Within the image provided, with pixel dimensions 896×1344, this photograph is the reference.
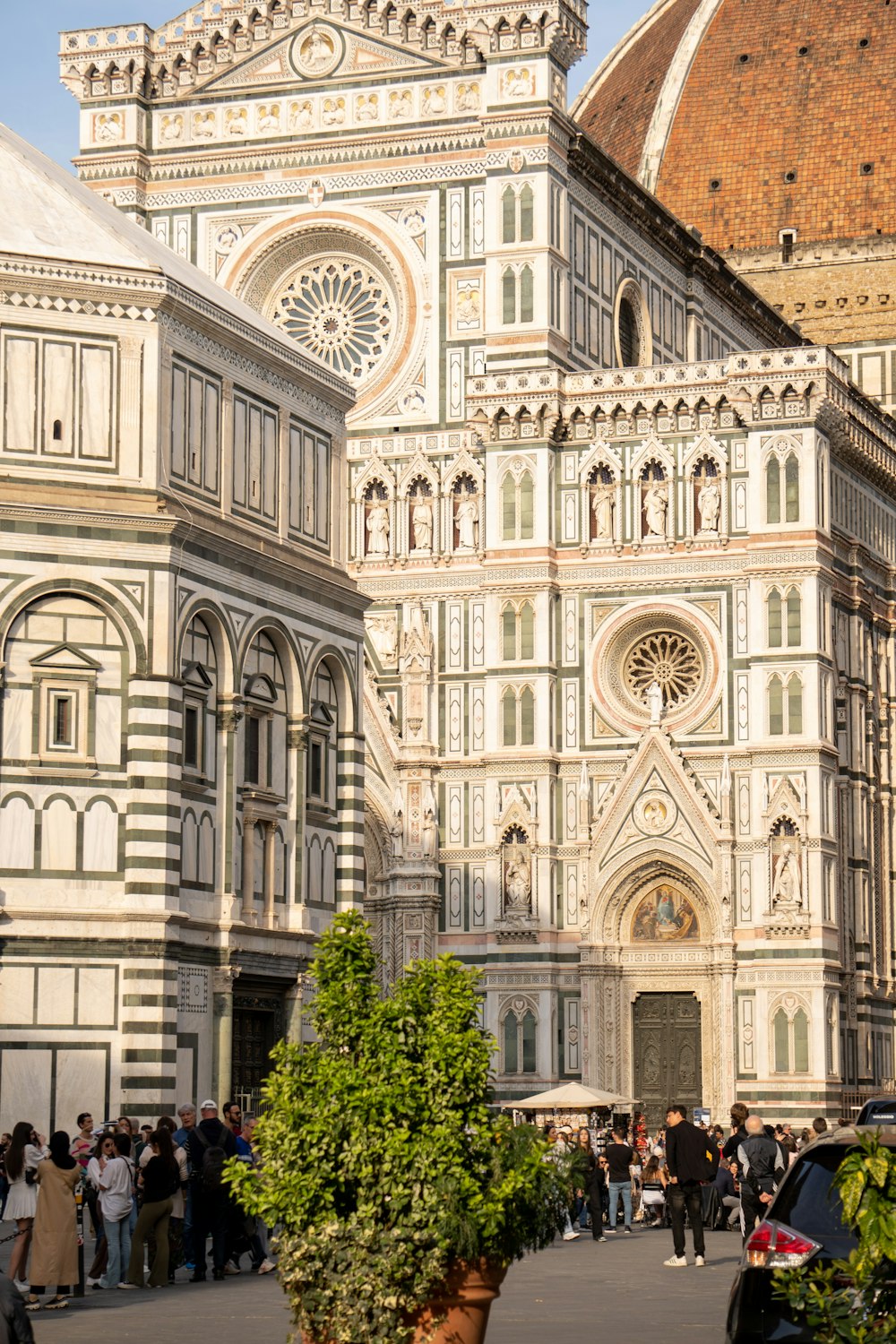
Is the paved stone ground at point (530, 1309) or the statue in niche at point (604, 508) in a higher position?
the statue in niche at point (604, 508)

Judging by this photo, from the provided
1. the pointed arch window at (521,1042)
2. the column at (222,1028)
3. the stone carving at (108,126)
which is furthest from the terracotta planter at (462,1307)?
the stone carving at (108,126)

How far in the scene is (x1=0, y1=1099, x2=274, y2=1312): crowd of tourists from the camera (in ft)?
65.9

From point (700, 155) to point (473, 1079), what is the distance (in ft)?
247

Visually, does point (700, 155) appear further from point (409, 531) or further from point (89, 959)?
point (89, 959)

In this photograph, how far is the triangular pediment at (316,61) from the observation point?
52.7m

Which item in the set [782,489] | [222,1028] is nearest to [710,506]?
[782,489]

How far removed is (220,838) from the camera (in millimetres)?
29469

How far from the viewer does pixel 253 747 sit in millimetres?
30406

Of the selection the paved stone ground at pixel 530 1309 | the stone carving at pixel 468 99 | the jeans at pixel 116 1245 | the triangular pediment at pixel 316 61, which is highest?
the triangular pediment at pixel 316 61

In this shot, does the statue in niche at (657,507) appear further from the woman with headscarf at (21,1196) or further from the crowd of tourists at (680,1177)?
the woman with headscarf at (21,1196)

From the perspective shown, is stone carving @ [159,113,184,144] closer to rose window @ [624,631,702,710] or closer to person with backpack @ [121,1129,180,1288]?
rose window @ [624,631,702,710]

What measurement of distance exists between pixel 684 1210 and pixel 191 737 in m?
8.37

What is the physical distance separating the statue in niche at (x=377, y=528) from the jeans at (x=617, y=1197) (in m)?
22.3

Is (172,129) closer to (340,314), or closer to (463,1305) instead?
(340,314)
